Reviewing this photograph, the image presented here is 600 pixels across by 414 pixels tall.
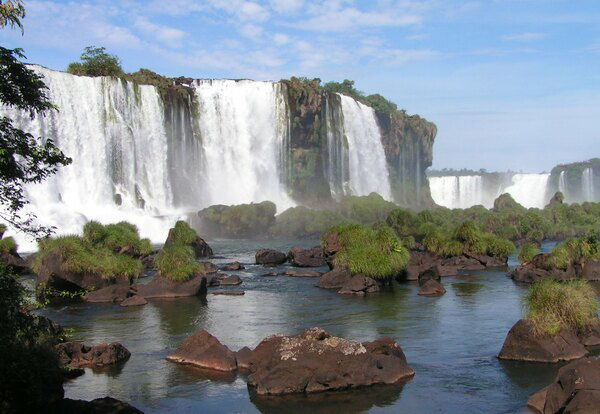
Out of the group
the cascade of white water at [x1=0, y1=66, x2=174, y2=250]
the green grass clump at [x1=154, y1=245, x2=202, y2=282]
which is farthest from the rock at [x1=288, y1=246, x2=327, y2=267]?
the cascade of white water at [x1=0, y1=66, x2=174, y2=250]

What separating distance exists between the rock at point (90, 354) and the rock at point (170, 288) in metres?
10.4

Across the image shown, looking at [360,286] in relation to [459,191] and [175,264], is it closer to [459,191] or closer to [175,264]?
[175,264]

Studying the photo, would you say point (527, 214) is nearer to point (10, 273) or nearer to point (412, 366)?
point (412, 366)

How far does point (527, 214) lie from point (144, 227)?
116 feet

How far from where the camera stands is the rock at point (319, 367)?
1552 cm

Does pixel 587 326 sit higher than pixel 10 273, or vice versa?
pixel 10 273

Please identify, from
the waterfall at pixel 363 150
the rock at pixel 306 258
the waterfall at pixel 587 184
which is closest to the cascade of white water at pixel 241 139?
the waterfall at pixel 363 150

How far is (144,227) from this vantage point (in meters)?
58.5

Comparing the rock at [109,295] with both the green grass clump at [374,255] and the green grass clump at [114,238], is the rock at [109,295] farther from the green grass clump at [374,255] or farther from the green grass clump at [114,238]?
the green grass clump at [374,255]

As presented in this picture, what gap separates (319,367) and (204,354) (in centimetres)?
360

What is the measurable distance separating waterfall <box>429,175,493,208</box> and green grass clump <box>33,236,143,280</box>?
3419 inches

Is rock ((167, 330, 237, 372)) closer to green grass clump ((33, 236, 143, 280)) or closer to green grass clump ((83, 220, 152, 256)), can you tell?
green grass clump ((33, 236, 143, 280))

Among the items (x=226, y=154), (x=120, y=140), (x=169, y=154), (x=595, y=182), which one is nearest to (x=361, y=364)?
(x=120, y=140)

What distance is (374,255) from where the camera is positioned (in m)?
31.9
